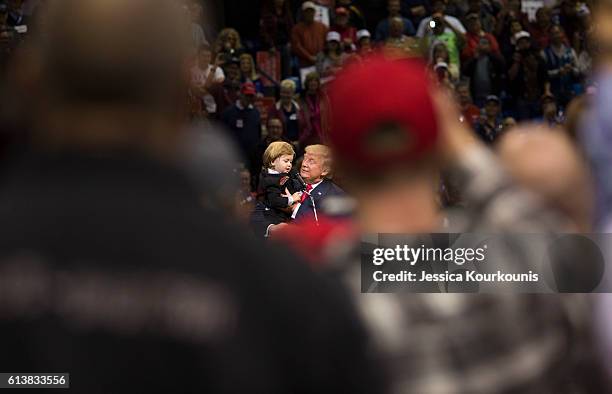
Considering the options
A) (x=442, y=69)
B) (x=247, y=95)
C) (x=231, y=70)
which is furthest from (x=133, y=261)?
(x=442, y=69)

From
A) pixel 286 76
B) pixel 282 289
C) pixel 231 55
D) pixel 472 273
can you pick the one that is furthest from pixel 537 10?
pixel 282 289

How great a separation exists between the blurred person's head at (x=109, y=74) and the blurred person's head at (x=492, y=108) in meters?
12.3

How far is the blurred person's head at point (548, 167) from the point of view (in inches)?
93.6

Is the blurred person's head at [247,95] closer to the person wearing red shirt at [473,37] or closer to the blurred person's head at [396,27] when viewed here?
the blurred person's head at [396,27]

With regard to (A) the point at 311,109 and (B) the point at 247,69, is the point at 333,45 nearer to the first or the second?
(B) the point at 247,69

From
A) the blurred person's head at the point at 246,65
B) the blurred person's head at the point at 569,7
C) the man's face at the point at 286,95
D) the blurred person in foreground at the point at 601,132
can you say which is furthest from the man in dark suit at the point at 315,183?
the blurred person's head at the point at 569,7

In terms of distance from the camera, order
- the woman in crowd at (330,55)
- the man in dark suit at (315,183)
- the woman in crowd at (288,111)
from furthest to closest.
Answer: the woman in crowd at (330,55)
the woman in crowd at (288,111)
the man in dark suit at (315,183)

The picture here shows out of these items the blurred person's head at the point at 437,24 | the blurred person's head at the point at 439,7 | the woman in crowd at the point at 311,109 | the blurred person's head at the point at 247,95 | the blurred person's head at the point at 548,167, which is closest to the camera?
the blurred person's head at the point at 548,167

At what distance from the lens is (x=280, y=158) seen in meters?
8.23

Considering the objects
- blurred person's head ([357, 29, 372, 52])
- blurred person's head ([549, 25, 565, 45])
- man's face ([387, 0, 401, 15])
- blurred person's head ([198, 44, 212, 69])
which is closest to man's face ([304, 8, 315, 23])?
blurred person's head ([357, 29, 372, 52])

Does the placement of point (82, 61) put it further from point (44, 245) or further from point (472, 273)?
point (472, 273)

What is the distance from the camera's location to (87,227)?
1477 mm

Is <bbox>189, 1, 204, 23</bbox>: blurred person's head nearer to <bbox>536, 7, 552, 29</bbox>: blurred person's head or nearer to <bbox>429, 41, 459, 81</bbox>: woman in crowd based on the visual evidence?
<bbox>429, 41, 459, 81</bbox>: woman in crowd

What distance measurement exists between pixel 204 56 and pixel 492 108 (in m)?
3.61
